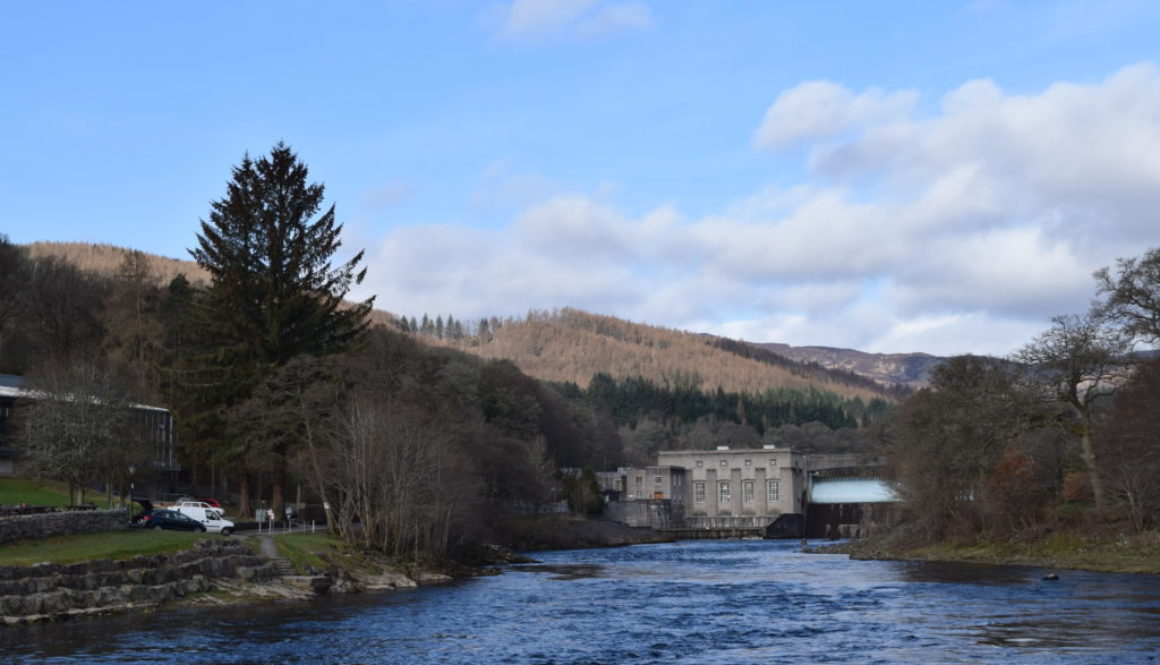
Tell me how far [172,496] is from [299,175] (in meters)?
27.6

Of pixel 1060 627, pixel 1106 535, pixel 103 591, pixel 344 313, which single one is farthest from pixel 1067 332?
pixel 103 591

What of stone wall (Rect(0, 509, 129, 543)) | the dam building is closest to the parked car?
stone wall (Rect(0, 509, 129, 543))

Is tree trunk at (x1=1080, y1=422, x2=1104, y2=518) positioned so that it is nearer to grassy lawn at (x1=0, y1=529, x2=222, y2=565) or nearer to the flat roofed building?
grassy lawn at (x1=0, y1=529, x2=222, y2=565)

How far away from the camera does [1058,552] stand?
217ft

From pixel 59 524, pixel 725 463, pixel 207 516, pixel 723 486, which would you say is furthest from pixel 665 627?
pixel 723 486

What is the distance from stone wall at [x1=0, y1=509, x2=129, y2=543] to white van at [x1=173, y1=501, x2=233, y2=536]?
9.20 metres

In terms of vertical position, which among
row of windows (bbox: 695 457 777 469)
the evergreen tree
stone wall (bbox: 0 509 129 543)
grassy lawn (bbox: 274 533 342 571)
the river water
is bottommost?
the river water

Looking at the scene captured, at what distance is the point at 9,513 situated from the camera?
5153cm

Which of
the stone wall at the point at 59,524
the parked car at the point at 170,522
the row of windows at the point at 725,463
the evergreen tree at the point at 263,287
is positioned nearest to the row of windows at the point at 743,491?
the row of windows at the point at 725,463

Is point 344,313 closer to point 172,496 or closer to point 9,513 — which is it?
point 172,496

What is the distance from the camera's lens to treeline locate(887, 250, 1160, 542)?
6388 cm

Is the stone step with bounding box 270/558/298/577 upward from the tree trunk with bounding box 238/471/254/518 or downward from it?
downward

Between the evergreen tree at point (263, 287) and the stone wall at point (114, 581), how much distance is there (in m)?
24.9

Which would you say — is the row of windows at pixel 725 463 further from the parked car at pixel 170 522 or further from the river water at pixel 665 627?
the parked car at pixel 170 522
